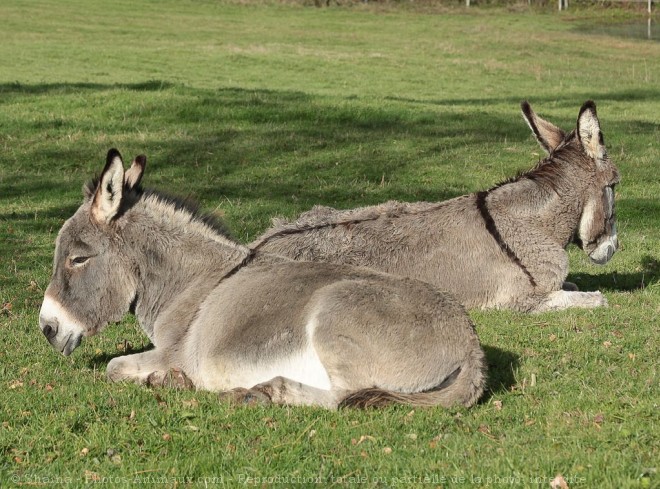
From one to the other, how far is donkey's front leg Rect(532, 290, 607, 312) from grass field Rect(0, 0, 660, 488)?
25 centimetres

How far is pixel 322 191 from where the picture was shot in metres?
17.7

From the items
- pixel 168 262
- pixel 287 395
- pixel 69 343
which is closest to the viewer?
pixel 287 395

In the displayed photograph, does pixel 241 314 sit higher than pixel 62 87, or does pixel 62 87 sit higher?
pixel 62 87

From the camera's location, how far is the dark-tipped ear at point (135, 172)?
27.0ft

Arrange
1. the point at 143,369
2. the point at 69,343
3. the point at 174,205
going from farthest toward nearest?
the point at 174,205, the point at 69,343, the point at 143,369

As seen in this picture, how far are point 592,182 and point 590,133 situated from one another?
1.89ft

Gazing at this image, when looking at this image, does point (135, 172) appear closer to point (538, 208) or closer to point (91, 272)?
point (91, 272)

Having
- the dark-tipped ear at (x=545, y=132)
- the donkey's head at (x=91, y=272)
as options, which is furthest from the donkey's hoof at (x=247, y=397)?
the dark-tipped ear at (x=545, y=132)

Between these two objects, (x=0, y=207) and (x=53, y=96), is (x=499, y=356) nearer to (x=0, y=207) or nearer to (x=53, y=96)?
(x=0, y=207)

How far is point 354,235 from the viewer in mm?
10492

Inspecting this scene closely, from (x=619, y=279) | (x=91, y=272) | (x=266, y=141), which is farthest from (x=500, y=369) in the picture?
(x=266, y=141)

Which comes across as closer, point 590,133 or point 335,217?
point 335,217

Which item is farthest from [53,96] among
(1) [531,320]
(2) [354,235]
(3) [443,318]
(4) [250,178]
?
(3) [443,318]

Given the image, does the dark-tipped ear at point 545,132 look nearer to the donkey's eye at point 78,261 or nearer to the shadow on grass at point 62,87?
the donkey's eye at point 78,261
